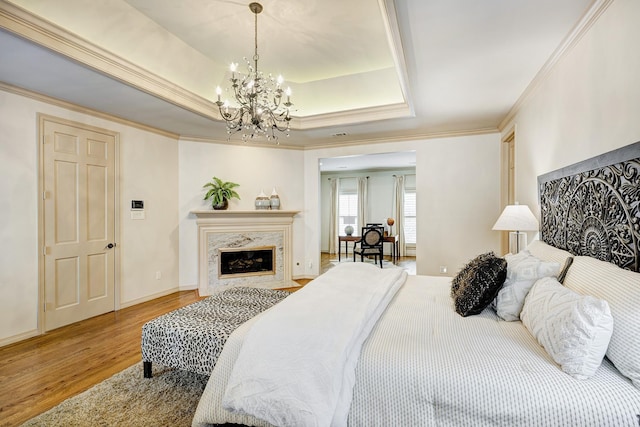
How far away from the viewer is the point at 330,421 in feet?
3.95

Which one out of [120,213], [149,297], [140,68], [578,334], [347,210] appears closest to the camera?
[578,334]

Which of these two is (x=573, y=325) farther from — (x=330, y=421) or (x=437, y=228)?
(x=437, y=228)

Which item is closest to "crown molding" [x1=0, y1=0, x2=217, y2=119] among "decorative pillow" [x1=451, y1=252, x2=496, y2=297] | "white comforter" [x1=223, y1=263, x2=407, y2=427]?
"white comforter" [x1=223, y1=263, x2=407, y2=427]

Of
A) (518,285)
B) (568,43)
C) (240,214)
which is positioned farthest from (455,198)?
(240,214)

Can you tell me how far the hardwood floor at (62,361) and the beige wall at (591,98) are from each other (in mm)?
3730

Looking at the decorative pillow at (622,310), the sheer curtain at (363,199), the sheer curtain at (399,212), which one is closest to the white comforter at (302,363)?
the decorative pillow at (622,310)

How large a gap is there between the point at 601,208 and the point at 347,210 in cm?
699

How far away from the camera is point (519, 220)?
2.79 metres

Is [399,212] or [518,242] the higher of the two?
[399,212]

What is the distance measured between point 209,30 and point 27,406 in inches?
131

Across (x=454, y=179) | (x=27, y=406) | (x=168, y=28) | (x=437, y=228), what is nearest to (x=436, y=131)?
(x=454, y=179)

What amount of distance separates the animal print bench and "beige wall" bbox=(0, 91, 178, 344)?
1.92 m

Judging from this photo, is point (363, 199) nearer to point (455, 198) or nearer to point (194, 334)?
point (455, 198)

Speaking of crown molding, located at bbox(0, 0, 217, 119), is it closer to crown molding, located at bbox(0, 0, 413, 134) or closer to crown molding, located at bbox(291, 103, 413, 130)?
crown molding, located at bbox(0, 0, 413, 134)
